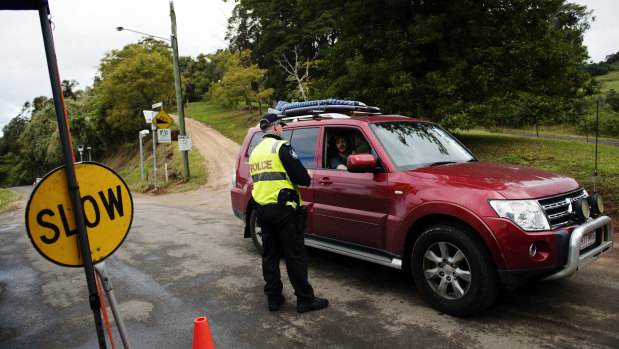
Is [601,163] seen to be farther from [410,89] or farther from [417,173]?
[417,173]

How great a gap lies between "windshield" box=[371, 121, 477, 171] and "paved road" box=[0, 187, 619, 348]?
4.68 feet

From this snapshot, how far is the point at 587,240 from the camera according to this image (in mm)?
3596

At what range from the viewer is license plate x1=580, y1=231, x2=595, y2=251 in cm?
351

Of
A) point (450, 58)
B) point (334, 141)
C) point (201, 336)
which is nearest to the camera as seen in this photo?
point (201, 336)

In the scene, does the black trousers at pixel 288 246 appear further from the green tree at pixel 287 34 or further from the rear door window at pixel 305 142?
the green tree at pixel 287 34

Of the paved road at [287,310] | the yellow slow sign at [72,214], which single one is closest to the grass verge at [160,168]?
the paved road at [287,310]

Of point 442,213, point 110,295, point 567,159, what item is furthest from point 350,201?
point 567,159

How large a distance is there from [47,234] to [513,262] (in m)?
3.35

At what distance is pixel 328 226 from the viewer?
4.84 metres

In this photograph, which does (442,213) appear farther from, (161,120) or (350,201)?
(161,120)

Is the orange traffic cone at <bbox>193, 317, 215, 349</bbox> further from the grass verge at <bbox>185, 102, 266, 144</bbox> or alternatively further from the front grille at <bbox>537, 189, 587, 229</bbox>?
the grass verge at <bbox>185, 102, 266, 144</bbox>

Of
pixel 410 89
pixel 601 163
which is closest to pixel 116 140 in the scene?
pixel 410 89

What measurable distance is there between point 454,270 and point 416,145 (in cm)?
162

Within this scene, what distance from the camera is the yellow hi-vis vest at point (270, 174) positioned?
3980 mm
